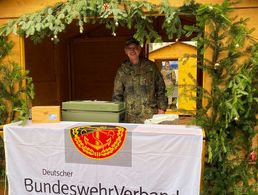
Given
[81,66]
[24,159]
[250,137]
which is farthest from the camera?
[81,66]

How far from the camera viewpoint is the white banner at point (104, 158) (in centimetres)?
227

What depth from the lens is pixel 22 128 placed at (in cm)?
251

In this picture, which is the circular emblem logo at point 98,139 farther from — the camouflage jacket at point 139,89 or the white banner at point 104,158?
the camouflage jacket at point 139,89

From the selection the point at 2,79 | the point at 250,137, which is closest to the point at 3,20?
the point at 2,79

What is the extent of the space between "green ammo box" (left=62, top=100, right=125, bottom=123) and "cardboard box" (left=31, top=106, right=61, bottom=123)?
109 millimetres

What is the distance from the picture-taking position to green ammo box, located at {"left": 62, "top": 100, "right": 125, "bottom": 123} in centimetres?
253

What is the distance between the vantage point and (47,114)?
2.56 metres

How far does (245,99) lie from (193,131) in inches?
18.3

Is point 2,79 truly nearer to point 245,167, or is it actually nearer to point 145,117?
point 145,117

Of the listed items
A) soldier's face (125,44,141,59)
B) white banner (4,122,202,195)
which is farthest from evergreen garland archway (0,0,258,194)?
soldier's face (125,44,141,59)

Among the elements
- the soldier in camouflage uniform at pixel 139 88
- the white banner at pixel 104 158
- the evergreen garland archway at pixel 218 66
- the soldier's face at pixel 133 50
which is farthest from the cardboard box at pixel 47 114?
the soldier's face at pixel 133 50

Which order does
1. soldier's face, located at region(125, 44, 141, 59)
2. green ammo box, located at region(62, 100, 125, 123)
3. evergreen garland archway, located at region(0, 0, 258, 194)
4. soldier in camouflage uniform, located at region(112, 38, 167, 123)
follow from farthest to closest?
soldier in camouflage uniform, located at region(112, 38, 167, 123) < soldier's face, located at region(125, 44, 141, 59) < green ammo box, located at region(62, 100, 125, 123) < evergreen garland archway, located at region(0, 0, 258, 194)

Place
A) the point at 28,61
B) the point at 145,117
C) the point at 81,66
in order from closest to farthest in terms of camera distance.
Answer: the point at 145,117, the point at 28,61, the point at 81,66

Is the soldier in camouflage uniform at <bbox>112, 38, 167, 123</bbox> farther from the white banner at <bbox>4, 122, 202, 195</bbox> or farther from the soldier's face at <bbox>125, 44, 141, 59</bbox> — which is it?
the white banner at <bbox>4, 122, 202, 195</bbox>
